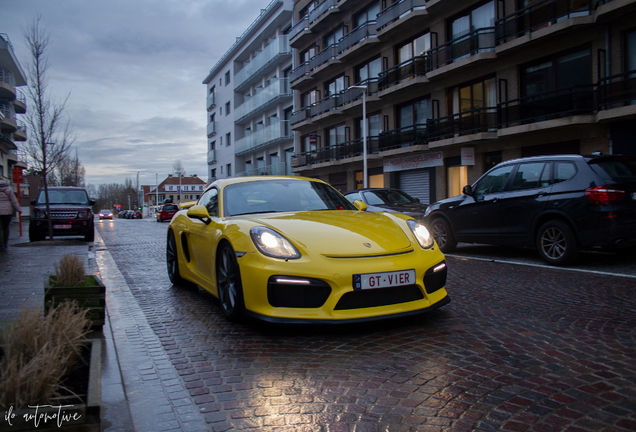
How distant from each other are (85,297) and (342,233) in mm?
2200

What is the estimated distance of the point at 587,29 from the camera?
55.8 ft

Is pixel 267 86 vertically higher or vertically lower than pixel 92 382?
higher

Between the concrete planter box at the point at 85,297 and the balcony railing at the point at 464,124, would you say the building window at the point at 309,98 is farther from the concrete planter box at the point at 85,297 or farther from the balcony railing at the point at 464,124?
the concrete planter box at the point at 85,297

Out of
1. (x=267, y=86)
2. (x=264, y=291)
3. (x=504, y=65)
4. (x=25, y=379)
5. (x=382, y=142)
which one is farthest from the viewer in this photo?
(x=267, y=86)

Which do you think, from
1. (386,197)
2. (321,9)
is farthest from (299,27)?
(386,197)

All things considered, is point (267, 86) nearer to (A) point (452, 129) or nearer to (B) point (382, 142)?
(B) point (382, 142)

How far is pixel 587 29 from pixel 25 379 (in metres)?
19.7

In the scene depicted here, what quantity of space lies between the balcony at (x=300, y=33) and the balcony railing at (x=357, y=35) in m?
4.63

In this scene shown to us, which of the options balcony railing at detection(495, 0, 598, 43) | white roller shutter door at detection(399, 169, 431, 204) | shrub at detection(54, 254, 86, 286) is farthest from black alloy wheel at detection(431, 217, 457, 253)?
white roller shutter door at detection(399, 169, 431, 204)

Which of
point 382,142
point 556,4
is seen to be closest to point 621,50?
point 556,4

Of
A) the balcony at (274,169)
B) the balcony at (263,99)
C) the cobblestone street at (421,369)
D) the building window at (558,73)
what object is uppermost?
the balcony at (263,99)

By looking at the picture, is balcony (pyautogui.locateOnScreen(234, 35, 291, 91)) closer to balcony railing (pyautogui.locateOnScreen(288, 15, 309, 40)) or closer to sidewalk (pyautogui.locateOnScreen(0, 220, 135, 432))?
balcony railing (pyautogui.locateOnScreen(288, 15, 309, 40))

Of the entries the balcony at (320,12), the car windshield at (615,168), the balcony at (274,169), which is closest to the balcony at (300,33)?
the balcony at (320,12)

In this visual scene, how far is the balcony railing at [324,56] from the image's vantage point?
105 feet
